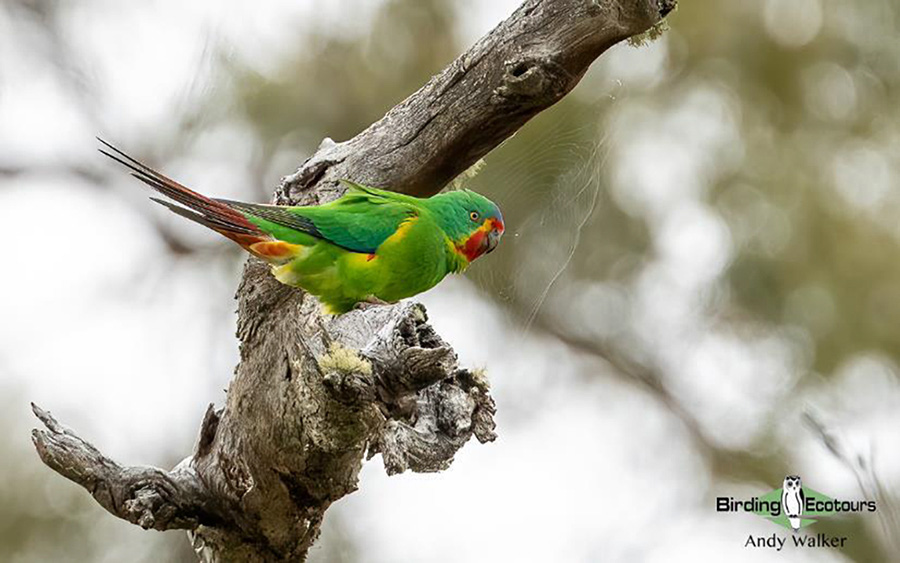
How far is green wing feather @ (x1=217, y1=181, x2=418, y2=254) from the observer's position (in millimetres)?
1607

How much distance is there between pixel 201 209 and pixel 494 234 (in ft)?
1.72

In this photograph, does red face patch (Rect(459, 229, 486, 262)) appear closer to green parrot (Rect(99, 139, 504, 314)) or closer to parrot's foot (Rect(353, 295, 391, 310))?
green parrot (Rect(99, 139, 504, 314))

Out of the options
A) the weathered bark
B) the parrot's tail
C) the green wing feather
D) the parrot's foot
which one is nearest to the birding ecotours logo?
the weathered bark

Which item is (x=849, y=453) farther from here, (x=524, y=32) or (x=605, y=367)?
(x=605, y=367)

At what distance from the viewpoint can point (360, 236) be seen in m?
1.68

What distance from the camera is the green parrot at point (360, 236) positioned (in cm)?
158

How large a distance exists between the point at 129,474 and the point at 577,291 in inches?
60.1

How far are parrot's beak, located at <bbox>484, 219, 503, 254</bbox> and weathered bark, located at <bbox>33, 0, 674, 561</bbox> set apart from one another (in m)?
0.15

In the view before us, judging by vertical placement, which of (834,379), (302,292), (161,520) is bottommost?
(161,520)

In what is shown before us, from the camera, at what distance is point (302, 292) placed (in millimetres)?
1729

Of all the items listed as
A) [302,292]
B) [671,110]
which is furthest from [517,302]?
[671,110]

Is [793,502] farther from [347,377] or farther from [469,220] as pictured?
[347,377]

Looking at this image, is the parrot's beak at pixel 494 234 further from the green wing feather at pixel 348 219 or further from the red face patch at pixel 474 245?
the green wing feather at pixel 348 219

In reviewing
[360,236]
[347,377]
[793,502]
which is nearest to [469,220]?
[360,236]
